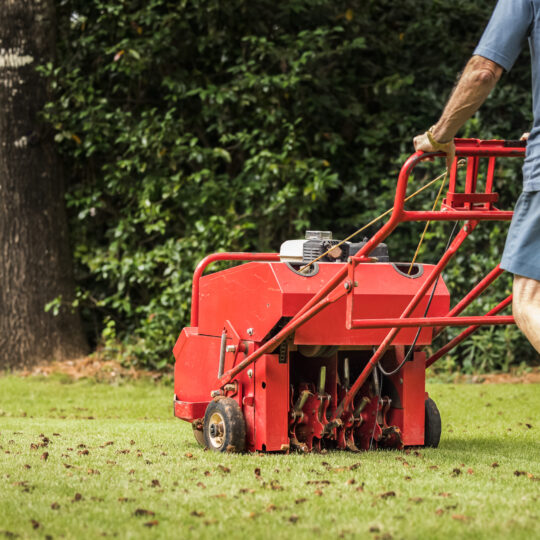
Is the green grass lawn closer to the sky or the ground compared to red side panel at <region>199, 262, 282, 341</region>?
closer to the ground

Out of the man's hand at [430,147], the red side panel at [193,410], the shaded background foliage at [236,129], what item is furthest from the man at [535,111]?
the shaded background foliage at [236,129]

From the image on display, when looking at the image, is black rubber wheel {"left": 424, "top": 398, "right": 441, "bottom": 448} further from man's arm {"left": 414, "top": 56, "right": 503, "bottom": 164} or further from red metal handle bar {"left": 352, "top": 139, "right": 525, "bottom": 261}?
man's arm {"left": 414, "top": 56, "right": 503, "bottom": 164}

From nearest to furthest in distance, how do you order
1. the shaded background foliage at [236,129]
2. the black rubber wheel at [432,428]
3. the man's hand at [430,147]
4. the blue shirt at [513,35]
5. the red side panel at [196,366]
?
the blue shirt at [513,35]
the man's hand at [430,147]
the black rubber wheel at [432,428]
the red side panel at [196,366]
the shaded background foliage at [236,129]

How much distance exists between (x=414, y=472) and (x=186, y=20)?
21.8 ft

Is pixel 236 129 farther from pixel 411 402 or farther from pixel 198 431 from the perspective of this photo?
pixel 411 402

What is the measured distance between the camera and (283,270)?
450 centimetres

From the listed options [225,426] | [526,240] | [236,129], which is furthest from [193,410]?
[236,129]

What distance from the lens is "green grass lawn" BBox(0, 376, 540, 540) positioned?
116 inches

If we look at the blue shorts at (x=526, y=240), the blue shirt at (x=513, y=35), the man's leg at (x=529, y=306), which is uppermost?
the blue shirt at (x=513, y=35)

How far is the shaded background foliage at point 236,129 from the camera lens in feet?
30.2

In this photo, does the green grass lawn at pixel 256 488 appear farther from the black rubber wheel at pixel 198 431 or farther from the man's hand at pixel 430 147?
the man's hand at pixel 430 147

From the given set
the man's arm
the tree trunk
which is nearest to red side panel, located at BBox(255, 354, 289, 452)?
the man's arm

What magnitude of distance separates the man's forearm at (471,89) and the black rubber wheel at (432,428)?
195 cm

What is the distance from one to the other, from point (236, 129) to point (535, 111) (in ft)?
21.3
